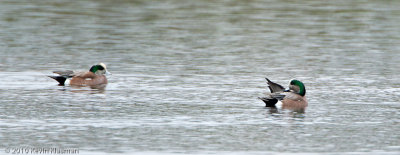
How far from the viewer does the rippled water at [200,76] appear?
575 inches

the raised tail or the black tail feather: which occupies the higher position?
the black tail feather

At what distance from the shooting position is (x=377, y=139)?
14.7 m

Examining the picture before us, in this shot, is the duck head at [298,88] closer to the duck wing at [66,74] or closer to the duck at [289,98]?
the duck at [289,98]

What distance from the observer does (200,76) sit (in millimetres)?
22875

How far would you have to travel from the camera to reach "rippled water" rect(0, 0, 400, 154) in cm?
1462

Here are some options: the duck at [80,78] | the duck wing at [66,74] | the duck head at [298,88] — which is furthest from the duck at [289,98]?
the duck wing at [66,74]

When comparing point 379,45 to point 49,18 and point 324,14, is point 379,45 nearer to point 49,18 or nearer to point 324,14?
point 324,14

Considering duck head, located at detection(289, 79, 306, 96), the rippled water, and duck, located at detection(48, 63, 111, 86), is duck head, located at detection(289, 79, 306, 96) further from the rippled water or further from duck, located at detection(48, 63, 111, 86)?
duck, located at detection(48, 63, 111, 86)

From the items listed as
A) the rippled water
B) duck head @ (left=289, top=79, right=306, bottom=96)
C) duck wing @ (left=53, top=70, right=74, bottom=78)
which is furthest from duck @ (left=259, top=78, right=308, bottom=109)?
duck wing @ (left=53, top=70, right=74, bottom=78)

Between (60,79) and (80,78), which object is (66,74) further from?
(80,78)

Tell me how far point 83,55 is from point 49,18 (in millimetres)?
11678

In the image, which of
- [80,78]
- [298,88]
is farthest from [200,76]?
[298,88]

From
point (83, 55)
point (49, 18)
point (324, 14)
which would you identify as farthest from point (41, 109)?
point (324, 14)

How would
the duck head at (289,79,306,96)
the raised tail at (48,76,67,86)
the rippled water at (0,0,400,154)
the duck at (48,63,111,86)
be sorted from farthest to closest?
the duck at (48,63,111,86)
the raised tail at (48,76,67,86)
the duck head at (289,79,306,96)
the rippled water at (0,0,400,154)
